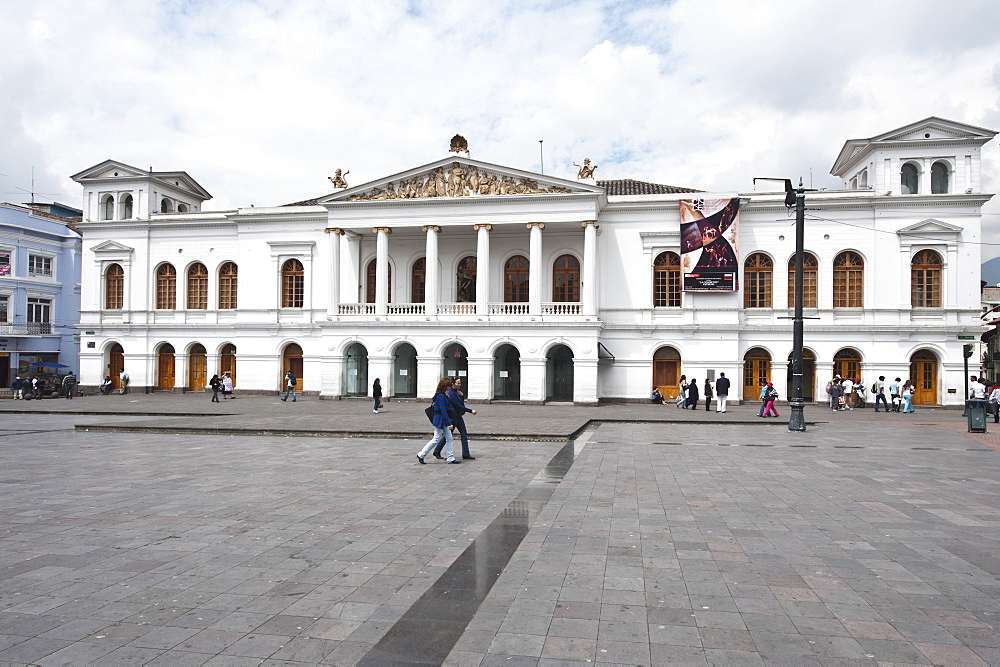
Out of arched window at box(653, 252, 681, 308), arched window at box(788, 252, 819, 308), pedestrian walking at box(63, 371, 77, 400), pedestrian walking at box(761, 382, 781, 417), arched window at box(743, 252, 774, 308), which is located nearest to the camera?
pedestrian walking at box(761, 382, 781, 417)

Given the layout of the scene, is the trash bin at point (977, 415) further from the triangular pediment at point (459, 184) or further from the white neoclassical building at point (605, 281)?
the triangular pediment at point (459, 184)

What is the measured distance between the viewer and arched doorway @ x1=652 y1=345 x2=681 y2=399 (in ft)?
113

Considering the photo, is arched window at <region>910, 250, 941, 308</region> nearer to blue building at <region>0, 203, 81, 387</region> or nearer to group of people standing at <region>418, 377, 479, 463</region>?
group of people standing at <region>418, 377, 479, 463</region>

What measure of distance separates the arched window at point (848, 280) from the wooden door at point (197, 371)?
115 ft

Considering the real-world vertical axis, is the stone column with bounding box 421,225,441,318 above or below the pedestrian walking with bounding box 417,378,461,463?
above

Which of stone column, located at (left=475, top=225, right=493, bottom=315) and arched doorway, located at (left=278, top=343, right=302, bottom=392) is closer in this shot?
stone column, located at (left=475, top=225, right=493, bottom=315)

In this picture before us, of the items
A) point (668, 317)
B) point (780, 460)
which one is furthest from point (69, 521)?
point (668, 317)

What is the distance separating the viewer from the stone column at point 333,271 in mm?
35438

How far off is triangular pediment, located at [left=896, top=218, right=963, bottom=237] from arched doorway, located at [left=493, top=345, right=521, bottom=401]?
1974 cm

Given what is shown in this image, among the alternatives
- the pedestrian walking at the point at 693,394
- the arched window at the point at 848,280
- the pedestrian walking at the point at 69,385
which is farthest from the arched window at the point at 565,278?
the pedestrian walking at the point at 69,385

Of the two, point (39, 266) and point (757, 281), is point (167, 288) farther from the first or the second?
point (757, 281)

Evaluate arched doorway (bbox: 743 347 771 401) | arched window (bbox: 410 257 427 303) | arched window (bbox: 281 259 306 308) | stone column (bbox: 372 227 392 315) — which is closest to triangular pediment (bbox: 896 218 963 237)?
arched doorway (bbox: 743 347 771 401)

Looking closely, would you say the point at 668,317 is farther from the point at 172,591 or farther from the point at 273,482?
the point at 172,591

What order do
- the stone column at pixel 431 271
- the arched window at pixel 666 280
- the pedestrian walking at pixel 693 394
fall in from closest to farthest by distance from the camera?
1. the pedestrian walking at pixel 693 394
2. the stone column at pixel 431 271
3. the arched window at pixel 666 280
